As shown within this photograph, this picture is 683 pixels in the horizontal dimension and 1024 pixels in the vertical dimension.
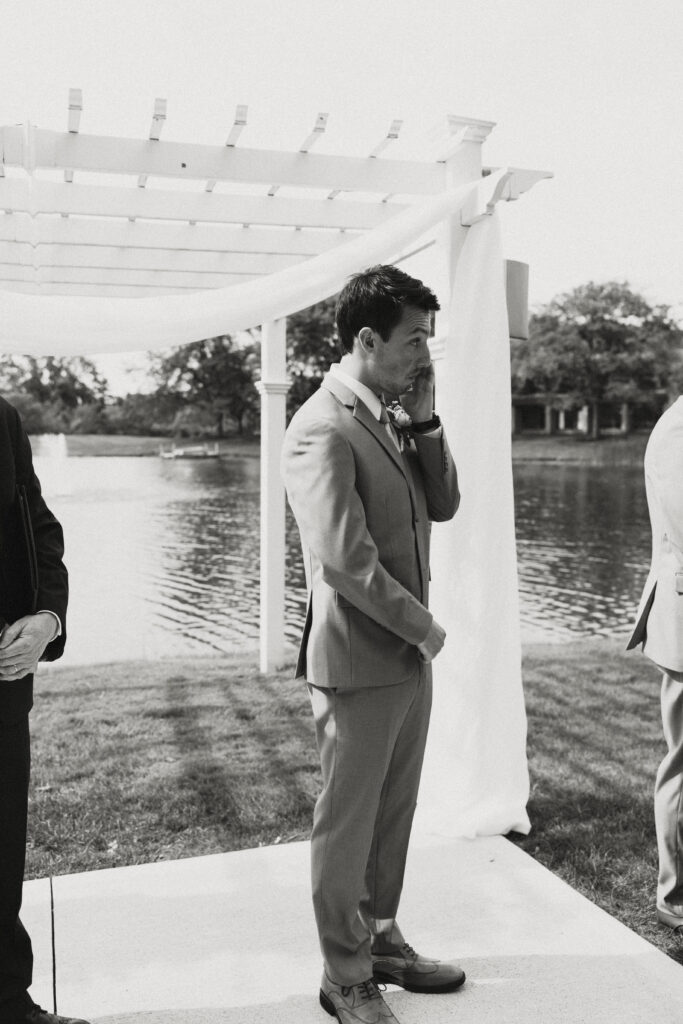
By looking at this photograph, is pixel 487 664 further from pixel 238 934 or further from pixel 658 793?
pixel 238 934

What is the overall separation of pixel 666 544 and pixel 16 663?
2158mm

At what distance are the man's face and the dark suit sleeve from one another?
0.98 m

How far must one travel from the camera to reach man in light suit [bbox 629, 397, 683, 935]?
118 inches

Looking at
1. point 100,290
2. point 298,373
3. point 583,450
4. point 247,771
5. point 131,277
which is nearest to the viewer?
point 247,771

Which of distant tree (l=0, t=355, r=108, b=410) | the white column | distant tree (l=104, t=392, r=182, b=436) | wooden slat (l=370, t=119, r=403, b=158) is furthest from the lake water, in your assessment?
wooden slat (l=370, t=119, r=403, b=158)

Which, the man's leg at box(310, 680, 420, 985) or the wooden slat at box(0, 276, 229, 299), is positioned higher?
the wooden slat at box(0, 276, 229, 299)

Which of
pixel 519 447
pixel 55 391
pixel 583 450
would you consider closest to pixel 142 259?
pixel 55 391

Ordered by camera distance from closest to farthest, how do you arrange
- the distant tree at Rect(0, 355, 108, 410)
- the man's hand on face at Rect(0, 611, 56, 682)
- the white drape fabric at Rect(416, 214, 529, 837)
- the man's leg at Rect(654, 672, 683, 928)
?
the man's hand on face at Rect(0, 611, 56, 682) → the man's leg at Rect(654, 672, 683, 928) → the white drape fabric at Rect(416, 214, 529, 837) → the distant tree at Rect(0, 355, 108, 410)

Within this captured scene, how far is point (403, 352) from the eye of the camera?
253cm

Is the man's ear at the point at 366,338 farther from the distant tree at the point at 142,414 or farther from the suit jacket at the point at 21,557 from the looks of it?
the distant tree at the point at 142,414

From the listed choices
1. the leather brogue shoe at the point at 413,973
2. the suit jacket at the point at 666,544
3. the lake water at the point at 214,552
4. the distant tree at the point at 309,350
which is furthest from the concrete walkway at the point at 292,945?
the distant tree at the point at 309,350

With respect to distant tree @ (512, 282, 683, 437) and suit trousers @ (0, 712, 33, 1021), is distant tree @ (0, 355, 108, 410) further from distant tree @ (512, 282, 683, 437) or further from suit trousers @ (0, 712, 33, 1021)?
suit trousers @ (0, 712, 33, 1021)

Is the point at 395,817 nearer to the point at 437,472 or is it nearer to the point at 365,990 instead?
the point at 365,990

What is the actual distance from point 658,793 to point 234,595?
1617cm
